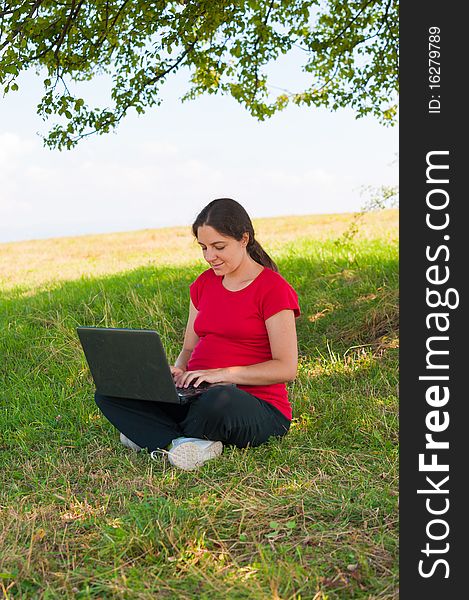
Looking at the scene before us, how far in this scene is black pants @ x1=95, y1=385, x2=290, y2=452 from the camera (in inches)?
187

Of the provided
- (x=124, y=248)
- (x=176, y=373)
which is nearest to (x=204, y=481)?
(x=176, y=373)

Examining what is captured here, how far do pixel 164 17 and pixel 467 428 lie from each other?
5502mm

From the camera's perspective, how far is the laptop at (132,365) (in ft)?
15.2

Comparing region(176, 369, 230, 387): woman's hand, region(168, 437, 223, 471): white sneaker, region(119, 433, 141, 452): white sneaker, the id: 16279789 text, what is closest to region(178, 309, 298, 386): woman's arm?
region(176, 369, 230, 387): woman's hand

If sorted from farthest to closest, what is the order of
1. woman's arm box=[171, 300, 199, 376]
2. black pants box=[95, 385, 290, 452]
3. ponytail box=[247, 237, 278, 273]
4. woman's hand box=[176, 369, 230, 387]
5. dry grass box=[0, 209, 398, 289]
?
1. dry grass box=[0, 209, 398, 289]
2. woman's arm box=[171, 300, 199, 376]
3. ponytail box=[247, 237, 278, 273]
4. woman's hand box=[176, 369, 230, 387]
5. black pants box=[95, 385, 290, 452]

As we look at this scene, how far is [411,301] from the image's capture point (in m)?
3.45

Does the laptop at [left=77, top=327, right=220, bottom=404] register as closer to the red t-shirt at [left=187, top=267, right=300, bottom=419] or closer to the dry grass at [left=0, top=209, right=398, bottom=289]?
the red t-shirt at [left=187, top=267, right=300, bottom=419]

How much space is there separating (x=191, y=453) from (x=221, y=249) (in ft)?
4.07

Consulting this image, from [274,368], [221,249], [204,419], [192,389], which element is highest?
[221,249]

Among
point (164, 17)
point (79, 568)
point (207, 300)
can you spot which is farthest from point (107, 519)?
point (164, 17)

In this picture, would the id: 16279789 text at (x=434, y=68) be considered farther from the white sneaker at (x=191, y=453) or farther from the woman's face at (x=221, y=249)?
the white sneaker at (x=191, y=453)

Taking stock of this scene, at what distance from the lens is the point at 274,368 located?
4863 millimetres

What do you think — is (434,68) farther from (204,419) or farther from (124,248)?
(124,248)

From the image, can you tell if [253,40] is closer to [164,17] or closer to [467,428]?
[164,17]
